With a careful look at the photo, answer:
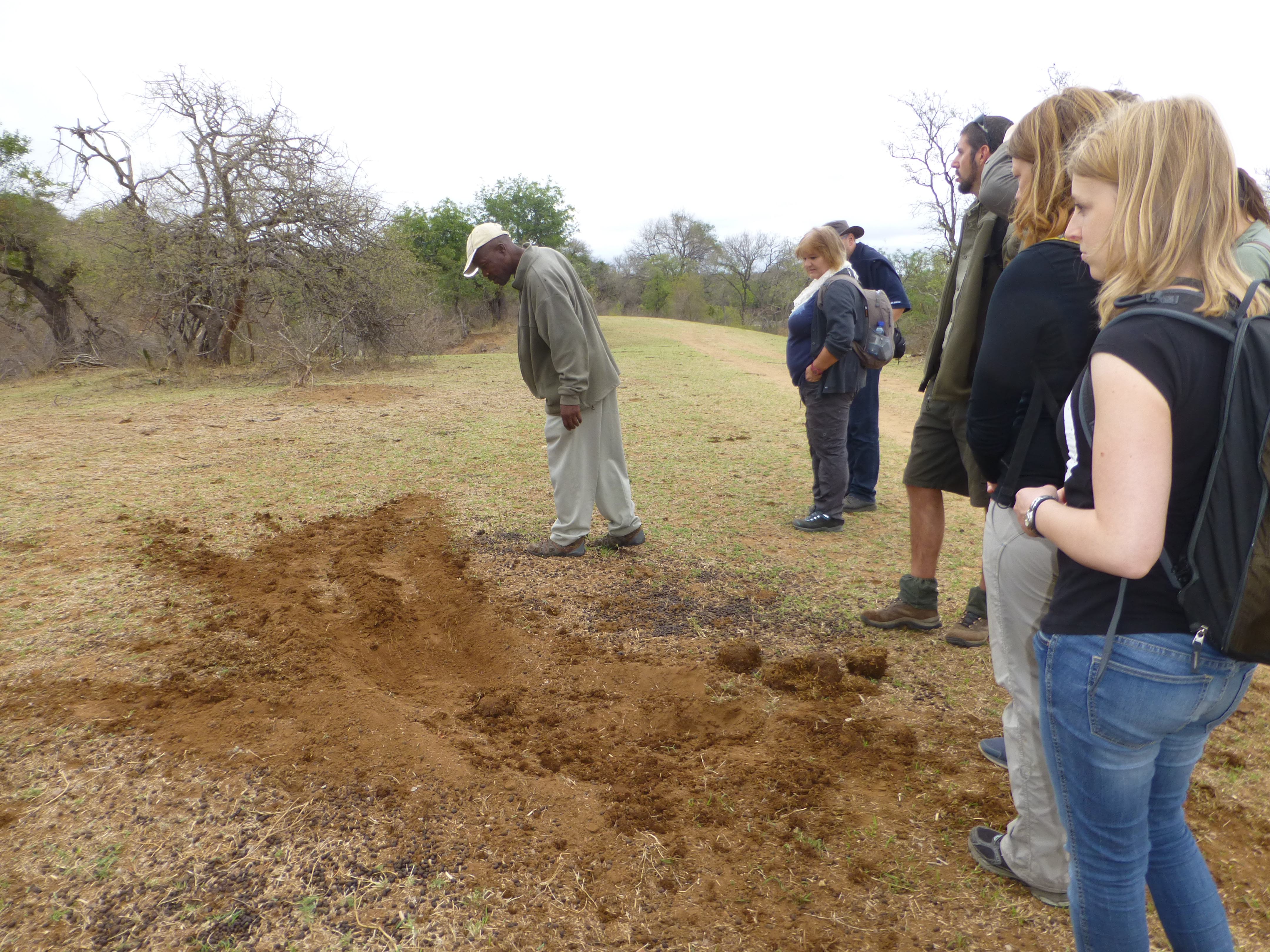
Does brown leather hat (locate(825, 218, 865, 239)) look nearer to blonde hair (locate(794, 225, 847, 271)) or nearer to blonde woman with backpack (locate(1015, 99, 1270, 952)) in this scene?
blonde hair (locate(794, 225, 847, 271))

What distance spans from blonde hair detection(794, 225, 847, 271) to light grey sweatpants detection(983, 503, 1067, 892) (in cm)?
315

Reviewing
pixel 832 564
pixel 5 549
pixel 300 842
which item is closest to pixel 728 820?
pixel 300 842

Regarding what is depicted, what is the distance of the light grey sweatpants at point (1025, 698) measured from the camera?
80.4 inches

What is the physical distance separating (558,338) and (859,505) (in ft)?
9.25

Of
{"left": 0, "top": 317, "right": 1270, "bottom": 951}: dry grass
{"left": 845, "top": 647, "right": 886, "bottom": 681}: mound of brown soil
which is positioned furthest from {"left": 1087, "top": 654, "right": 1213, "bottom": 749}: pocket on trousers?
{"left": 845, "top": 647, "right": 886, "bottom": 681}: mound of brown soil

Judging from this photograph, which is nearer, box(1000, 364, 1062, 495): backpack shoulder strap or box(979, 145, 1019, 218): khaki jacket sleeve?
box(1000, 364, 1062, 495): backpack shoulder strap

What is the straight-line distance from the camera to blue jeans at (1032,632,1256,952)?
1295 mm

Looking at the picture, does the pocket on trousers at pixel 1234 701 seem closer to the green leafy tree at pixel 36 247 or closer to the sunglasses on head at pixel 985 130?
the sunglasses on head at pixel 985 130

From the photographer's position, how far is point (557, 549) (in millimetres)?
4848

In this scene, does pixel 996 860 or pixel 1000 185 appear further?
pixel 1000 185

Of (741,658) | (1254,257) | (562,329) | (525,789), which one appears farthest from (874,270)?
(525,789)

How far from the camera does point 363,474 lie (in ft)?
22.6

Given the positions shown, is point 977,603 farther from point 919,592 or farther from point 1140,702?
point 1140,702

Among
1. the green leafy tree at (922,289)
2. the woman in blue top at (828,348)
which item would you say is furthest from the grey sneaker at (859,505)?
the green leafy tree at (922,289)
